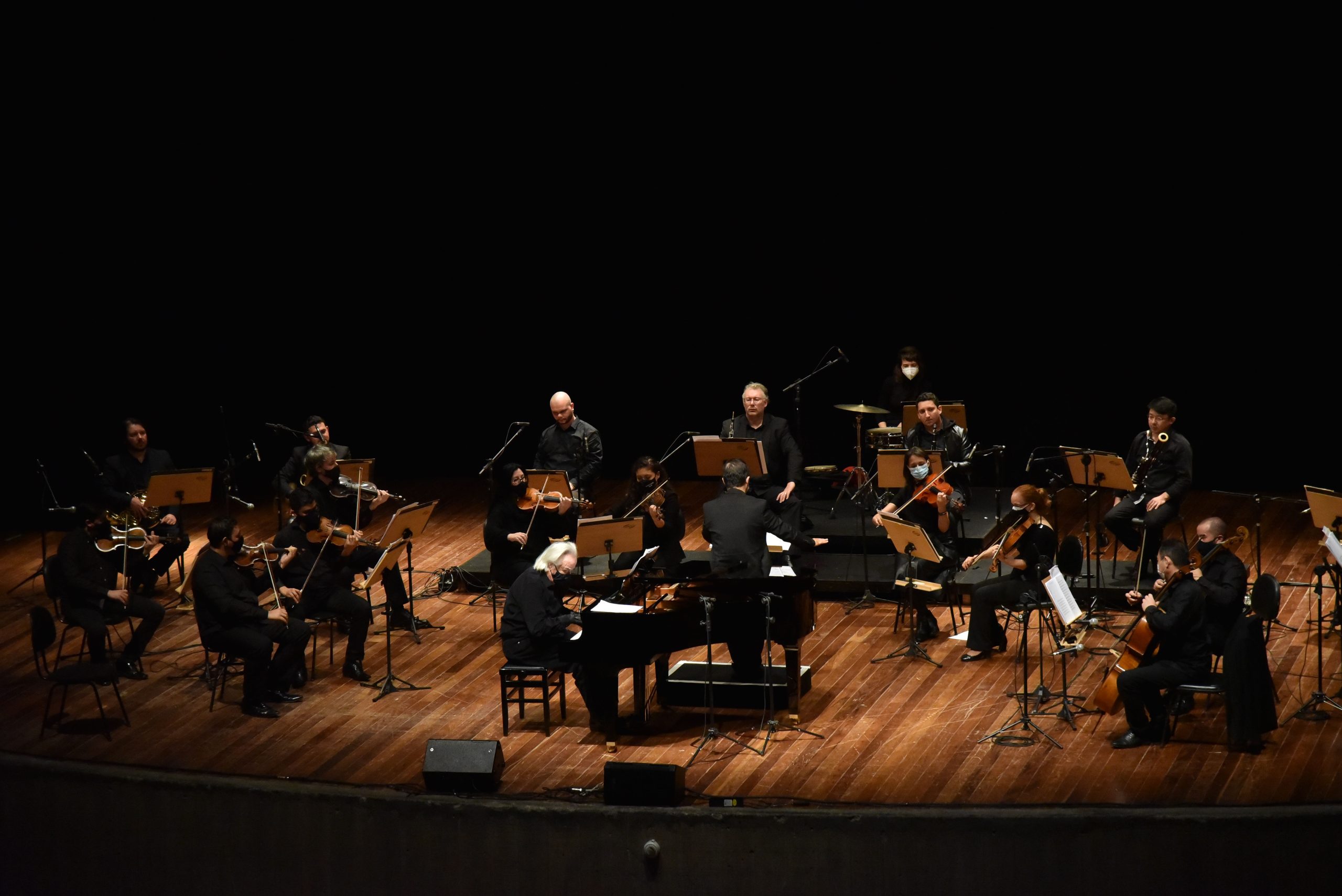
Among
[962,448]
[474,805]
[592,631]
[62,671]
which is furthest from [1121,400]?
[62,671]

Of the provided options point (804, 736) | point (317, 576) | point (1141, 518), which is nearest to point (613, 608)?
point (804, 736)

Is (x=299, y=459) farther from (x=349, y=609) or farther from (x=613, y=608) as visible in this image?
(x=613, y=608)

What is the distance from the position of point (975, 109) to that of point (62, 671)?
26.1ft

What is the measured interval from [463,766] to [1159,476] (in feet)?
15.8

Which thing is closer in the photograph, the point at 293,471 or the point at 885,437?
the point at 293,471

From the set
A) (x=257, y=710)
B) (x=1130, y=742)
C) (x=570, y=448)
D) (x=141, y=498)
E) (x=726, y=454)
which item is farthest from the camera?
(x=570, y=448)

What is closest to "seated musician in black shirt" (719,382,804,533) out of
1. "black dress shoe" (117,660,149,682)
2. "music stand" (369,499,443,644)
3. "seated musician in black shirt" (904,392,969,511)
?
"seated musician in black shirt" (904,392,969,511)

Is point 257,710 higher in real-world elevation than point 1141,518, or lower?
lower

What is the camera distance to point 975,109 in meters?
11.7

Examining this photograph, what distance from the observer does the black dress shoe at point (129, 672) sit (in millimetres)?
8750

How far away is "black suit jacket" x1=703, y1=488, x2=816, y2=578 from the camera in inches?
323

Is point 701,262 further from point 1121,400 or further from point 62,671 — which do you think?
point 62,671

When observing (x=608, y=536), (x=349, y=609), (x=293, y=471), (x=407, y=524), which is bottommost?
(x=349, y=609)

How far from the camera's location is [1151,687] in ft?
23.9
